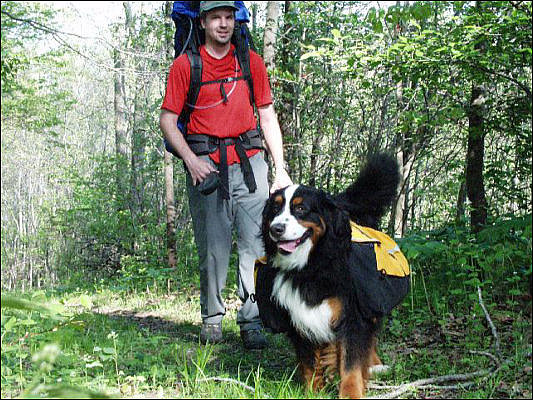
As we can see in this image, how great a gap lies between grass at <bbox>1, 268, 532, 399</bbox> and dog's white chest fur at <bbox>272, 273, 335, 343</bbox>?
0.88 ft

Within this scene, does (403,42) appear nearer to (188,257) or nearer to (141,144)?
(188,257)

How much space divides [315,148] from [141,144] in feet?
16.7

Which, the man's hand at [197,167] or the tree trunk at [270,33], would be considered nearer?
the man's hand at [197,167]

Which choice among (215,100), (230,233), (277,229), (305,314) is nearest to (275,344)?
(230,233)

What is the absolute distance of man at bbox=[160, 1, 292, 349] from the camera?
3.92 m

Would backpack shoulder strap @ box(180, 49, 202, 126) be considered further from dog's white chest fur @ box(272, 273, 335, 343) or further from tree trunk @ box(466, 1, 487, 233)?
tree trunk @ box(466, 1, 487, 233)

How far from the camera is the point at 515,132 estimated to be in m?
4.59

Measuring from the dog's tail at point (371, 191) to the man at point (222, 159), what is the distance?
21.5 inches

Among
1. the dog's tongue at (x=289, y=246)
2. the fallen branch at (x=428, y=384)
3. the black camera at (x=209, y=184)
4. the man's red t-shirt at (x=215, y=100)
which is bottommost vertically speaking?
the fallen branch at (x=428, y=384)

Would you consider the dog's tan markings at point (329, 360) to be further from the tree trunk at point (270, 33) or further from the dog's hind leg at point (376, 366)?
the tree trunk at point (270, 33)

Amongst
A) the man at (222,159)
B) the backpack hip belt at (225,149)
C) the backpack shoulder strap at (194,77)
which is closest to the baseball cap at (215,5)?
the man at (222,159)

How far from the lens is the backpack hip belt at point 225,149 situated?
400 cm

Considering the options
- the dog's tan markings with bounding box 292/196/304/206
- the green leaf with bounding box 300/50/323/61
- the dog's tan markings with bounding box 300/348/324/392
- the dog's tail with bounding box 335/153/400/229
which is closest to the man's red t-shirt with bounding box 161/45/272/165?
the green leaf with bounding box 300/50/323/61

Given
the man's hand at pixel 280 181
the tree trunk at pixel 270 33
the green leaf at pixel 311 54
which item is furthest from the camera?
the tree trunk at pixel 270 33
